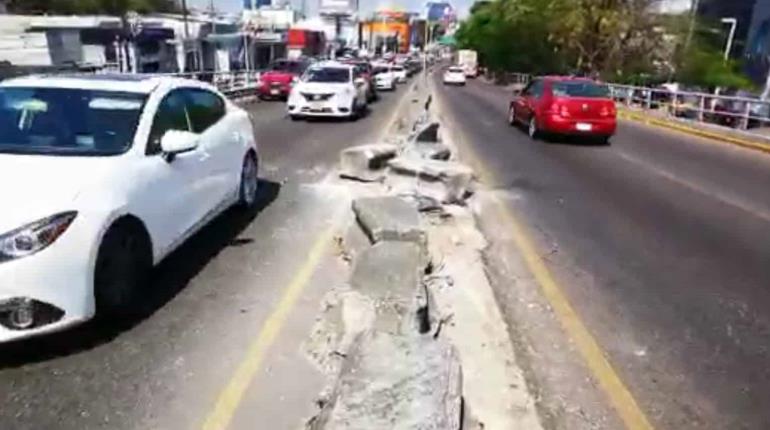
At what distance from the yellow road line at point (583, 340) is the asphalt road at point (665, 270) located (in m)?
0.07

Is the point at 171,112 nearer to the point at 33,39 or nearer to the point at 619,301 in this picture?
the point at 619,301

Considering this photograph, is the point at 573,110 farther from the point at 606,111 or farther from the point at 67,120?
the point at 67,120

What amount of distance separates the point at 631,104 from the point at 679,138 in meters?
13.8

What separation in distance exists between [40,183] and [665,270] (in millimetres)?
5239

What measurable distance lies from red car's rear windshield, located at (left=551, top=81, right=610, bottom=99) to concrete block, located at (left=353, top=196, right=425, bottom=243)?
11238 millimetres

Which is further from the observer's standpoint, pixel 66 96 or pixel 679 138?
pixel 679 138

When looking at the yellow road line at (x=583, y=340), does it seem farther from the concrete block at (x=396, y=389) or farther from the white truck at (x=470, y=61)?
the white truck at (x=470, y=61)

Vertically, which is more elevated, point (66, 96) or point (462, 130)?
point (66, 96)

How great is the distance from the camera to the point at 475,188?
1015 centimetres

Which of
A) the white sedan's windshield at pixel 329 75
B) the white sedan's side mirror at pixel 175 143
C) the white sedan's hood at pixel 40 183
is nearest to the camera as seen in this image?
the white sedan's hood at pixel 40 183

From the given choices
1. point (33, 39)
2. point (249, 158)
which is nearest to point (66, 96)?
point (249, 158)

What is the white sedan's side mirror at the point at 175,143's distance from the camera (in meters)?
5.23

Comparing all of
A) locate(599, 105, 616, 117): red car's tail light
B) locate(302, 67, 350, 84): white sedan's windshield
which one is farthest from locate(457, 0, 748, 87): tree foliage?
locate(599, 105, 616, 117): red car's tail light

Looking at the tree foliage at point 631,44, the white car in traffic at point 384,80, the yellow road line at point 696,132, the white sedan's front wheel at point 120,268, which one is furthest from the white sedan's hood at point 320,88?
the tree foliage at point 631,44
